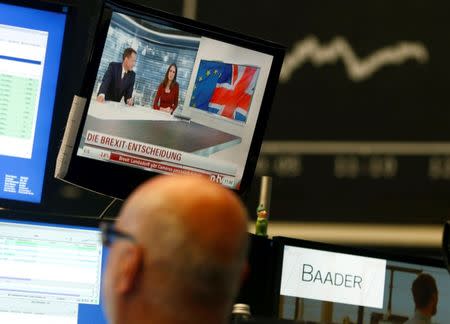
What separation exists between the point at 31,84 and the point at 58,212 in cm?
26

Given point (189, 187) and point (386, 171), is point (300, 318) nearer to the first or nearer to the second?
point (189, 187)

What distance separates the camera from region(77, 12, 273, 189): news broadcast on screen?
193 cm

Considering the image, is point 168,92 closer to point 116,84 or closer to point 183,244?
point 116,84

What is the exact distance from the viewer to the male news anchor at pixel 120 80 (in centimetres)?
192

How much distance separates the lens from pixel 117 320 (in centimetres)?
110

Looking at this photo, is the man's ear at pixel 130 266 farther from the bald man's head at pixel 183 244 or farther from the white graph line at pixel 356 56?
the white graph line at pixel 356 56

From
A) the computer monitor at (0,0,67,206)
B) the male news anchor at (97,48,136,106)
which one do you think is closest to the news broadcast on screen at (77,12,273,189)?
the male news anchor at (97,48,136,106)

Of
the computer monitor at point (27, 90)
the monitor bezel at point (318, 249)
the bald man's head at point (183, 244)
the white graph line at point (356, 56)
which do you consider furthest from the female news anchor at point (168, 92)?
the white graph line at point (356, 56)

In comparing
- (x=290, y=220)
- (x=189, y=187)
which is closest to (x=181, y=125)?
(x=189, y=187)

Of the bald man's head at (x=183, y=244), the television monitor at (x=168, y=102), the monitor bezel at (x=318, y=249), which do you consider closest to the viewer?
the bald man's head at (x=183, y=244)

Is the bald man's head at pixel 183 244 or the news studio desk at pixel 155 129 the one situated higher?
the news studio desk at pixel 155 129

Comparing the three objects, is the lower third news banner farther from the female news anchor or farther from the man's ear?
the man's ear

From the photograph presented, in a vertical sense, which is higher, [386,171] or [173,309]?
[386,171]

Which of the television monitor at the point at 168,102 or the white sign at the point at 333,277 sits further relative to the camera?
the white sign at the point at 333,277
